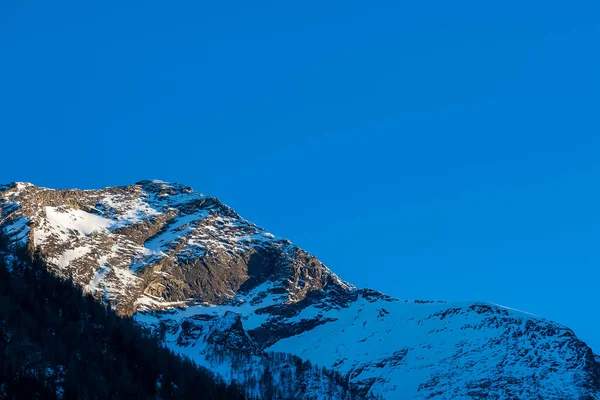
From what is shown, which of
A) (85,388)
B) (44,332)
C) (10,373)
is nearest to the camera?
(10,373)

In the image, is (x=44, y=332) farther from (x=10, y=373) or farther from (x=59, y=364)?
(x=10, y=373)

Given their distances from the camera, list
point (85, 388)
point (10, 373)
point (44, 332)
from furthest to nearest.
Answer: point (44, 332)
point (85, 388)
point (10, 373)

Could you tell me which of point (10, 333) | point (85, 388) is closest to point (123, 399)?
point (85, 388)

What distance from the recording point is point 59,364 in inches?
7234

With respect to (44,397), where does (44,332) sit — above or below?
above

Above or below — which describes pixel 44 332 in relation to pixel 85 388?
above

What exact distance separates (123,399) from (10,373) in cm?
2602

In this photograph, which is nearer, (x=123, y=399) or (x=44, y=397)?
(x=44, y=397)

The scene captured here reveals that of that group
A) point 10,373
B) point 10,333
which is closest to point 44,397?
point 10,373

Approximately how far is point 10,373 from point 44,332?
90.4 feet

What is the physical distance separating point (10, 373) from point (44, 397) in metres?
6.45

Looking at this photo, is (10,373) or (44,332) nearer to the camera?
(10,373)

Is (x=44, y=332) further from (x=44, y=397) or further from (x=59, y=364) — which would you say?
(x=44, y=397)

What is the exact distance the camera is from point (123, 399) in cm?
18912
